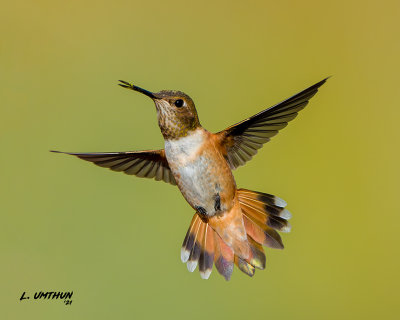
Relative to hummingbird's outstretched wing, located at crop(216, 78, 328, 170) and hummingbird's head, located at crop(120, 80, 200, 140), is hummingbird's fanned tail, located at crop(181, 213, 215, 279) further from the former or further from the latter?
hummingbird's head, located at crop(120, 80, 200, 140)

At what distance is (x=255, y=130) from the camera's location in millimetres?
930

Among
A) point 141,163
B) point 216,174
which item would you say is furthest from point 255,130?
point 141,163

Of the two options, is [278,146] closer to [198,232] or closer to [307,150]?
[307,150]

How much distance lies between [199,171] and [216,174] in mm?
38

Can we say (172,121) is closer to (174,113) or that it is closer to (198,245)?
(174,113)

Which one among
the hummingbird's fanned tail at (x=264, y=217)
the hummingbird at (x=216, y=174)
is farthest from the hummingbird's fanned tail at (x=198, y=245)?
the hummingbird's fanned tail at (x=264, y=217)

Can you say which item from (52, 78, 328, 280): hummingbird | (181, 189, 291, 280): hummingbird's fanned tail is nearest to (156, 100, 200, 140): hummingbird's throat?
(52, 78, 328, 280): hummingbird

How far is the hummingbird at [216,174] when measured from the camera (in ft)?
2.56

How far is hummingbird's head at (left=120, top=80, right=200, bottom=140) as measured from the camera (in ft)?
2.48

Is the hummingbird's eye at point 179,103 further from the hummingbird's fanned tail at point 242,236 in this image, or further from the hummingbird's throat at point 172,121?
the hummingbird's fanned tail at point 242,236

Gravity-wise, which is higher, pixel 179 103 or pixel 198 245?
pixel 179 103

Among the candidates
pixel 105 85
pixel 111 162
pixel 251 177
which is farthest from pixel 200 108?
pixel 111 162

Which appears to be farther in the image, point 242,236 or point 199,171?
point 242,236

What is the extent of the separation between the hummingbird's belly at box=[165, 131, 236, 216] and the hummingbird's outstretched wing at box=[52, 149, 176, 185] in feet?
0.26
